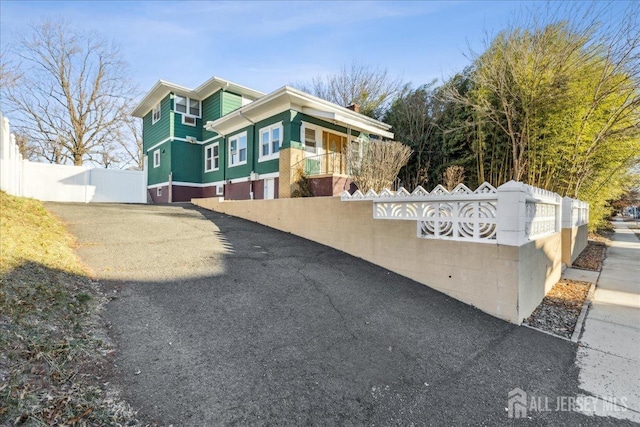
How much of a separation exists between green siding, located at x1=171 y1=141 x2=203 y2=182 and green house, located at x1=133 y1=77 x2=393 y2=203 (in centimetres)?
5

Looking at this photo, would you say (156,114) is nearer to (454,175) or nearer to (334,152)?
(334,152)

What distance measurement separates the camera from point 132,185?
657 inches

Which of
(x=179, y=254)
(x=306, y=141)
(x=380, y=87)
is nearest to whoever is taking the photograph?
(x=179, y=254)

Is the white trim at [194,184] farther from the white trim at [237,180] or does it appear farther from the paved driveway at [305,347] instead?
the paved driveway at [305,347]

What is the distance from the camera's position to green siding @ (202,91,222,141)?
16.2 meters

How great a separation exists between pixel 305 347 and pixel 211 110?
1647 centimetres

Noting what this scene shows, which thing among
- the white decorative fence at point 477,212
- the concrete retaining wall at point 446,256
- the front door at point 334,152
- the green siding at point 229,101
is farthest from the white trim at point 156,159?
the white decorative fence at point 477,212

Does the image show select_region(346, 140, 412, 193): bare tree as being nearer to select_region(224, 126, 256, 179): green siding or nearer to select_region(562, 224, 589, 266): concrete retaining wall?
select_region(562, 224, 589, 266): concrete retaining wall

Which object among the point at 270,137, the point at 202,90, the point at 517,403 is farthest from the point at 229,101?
the point at 517,403

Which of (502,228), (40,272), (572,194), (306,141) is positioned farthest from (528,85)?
(40,272)

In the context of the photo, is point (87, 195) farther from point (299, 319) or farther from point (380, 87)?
point (380, 87)

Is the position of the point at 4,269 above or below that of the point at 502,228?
below

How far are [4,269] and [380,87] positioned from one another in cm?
2289

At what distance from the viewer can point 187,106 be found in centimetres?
1719
